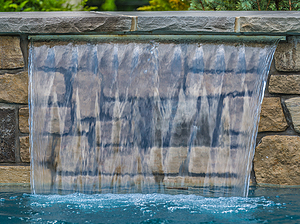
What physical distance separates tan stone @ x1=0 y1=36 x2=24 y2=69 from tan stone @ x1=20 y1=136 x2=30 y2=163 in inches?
18.8

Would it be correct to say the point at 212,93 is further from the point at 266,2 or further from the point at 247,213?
the point at 266,2

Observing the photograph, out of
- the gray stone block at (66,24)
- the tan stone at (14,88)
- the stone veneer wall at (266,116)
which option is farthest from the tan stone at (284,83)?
the tan stone at (14,88)

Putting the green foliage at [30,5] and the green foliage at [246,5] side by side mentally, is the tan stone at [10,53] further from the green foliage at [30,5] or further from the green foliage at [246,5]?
the green foliage at [246,5]

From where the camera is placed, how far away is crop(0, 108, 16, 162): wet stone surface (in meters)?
1.86

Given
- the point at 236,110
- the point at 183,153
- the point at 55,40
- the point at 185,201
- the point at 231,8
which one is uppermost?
the point at 231,8

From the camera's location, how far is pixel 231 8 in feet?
11.9

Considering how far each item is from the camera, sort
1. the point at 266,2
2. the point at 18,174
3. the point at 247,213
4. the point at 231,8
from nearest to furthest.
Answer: the point at 247,213 → the point at 18,174 → the point at 266,2 → the point at 231,8

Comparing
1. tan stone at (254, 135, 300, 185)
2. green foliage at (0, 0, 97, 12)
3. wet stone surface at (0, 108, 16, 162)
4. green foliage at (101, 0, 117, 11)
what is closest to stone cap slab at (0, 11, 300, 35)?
wet stone surface at (0, 108, 16, 162)

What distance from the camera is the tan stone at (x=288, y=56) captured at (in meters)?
1.79

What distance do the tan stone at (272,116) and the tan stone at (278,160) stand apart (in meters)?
0.06

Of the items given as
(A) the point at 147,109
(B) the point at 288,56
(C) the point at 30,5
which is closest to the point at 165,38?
(A) the point at 147,109

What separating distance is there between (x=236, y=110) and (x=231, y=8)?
229 centimetres

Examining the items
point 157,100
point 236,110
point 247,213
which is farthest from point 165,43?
point 247,213

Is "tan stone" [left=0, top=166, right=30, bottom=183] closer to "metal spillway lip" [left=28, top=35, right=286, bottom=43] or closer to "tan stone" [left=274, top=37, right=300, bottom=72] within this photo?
"metal spillway lip" [left=28, top=35, right=286, bottom=43]
